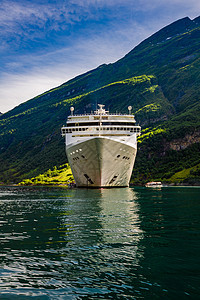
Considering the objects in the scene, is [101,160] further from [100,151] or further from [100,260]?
[100,260]

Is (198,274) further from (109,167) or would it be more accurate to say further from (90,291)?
(109,167)

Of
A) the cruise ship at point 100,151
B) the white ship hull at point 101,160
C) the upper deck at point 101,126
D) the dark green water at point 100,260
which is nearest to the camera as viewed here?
the dark green water at point 100,260

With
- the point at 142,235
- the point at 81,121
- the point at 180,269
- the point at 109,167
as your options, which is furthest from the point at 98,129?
the point at 180,269

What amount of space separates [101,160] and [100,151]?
243 cm

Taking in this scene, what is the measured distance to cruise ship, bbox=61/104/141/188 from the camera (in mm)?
87056

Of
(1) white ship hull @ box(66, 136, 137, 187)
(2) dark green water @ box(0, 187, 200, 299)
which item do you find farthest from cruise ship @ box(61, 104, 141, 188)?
(2) dark green water @ box(0, 187, 200, 299)

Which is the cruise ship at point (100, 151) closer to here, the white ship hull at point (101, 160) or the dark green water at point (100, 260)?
the white ship hull at point (101, 160)

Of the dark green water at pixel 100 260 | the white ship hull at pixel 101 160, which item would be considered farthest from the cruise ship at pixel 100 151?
the dark green water at pixel 100 260

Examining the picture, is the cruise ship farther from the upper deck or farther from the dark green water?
the dark green water

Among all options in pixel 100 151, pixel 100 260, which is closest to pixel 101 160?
pixel 100 151

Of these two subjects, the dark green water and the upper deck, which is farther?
the upper deck

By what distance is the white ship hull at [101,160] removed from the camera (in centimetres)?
8656

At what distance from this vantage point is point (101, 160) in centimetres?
8706

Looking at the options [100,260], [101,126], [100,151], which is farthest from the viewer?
[101,126]
